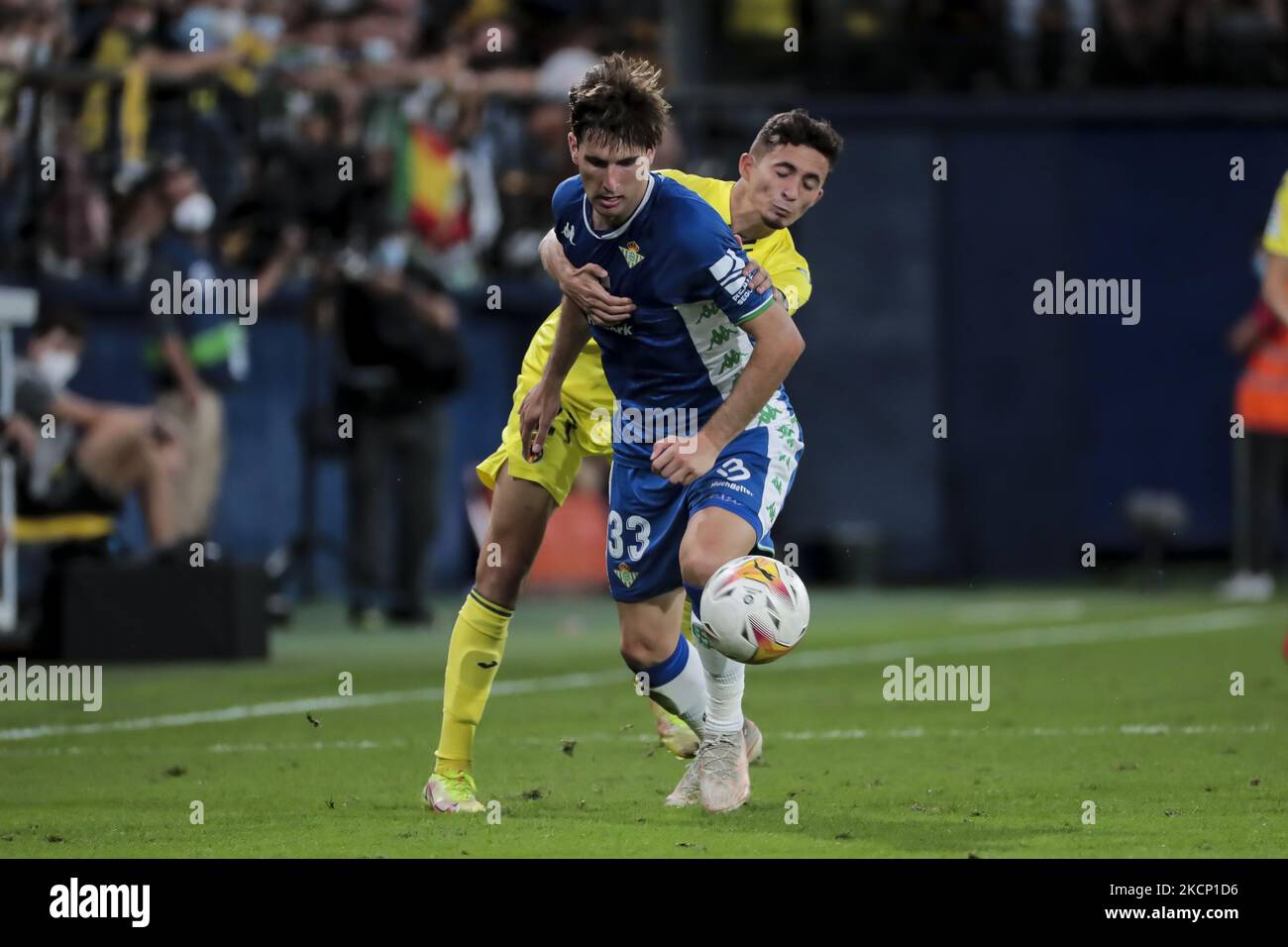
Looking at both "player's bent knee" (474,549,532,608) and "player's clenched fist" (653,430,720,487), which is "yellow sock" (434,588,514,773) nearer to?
"player's bent knee" (474,549,532,608)

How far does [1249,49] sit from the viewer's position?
75.4 feet

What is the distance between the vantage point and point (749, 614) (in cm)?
724

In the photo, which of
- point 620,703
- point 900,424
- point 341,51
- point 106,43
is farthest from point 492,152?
point 620,703

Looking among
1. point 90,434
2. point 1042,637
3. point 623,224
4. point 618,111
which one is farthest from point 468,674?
point 90,434

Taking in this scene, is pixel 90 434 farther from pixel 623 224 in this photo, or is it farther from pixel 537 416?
pixel 623 224

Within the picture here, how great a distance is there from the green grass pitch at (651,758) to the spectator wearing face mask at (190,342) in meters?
1.53

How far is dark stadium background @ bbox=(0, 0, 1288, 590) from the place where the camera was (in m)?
22.6

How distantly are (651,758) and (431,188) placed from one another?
10510mm

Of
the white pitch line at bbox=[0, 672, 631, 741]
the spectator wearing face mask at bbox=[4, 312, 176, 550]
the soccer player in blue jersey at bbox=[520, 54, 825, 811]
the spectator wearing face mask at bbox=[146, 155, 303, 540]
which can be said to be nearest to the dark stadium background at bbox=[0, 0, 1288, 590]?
the spectator wearing face mask at bbox=[146, 155, 303, 540]

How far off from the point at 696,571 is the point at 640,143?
1263mm

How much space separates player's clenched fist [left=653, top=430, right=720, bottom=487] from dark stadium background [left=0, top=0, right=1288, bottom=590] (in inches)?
579

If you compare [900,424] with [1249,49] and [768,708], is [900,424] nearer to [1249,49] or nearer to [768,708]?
[1249,49]

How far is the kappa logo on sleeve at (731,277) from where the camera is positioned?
7.37m
